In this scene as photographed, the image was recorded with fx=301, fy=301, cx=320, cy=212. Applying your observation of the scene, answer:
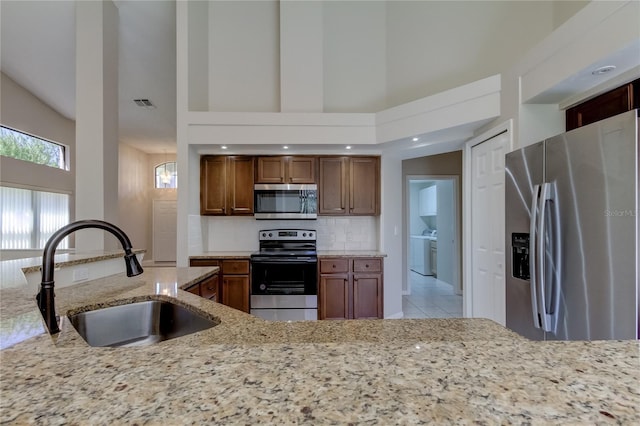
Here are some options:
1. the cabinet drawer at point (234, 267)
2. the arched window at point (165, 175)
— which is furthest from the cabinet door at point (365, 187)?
the arched window at point (165, 175)

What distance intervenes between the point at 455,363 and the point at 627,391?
0.24 m

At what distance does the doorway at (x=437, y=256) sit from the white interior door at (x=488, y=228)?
131cm

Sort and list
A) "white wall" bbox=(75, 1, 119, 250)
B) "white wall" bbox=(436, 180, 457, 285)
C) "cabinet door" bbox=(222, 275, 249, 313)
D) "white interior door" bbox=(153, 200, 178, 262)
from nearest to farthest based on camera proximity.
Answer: "white wall" bbox=(75, 1, 119, 250), "cabinet door" bbox=(222, 275, 249, 313), "white wall" bbox=(436, 180, 457, 285), "white interior door" bbox=(153, 200, 178, 262)

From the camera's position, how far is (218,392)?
44 centimetres

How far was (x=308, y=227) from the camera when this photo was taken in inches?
164

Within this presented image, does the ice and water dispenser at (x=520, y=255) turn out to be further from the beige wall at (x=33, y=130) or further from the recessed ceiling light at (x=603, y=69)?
the beige wall at (x=33, y=130)

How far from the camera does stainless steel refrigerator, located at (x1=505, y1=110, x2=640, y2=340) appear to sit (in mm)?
1405

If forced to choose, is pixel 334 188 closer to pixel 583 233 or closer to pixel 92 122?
pixel 583 233

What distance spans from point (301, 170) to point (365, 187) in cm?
87

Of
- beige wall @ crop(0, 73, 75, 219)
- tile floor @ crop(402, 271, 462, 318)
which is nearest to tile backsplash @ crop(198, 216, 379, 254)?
tile floor @ crop(402, 271, 462, 318)

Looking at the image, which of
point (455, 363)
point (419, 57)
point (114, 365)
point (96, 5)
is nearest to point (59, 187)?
point (96, 5)

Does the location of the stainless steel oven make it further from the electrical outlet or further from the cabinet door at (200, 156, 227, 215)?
the electrical outlet

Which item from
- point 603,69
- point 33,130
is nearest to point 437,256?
point 603,69

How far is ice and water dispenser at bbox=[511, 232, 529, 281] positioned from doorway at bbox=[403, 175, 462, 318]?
2.19m
